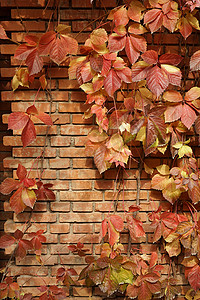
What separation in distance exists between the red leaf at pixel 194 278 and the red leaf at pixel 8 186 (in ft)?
3.85

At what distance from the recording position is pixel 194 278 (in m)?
1.68

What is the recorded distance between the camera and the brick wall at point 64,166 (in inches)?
64.4

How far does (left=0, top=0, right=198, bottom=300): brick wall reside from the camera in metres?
1.64

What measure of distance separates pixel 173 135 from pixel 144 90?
12.4 inches

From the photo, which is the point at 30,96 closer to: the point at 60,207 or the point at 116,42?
the point at 116,42

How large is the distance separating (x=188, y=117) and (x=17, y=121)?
3.09 feet

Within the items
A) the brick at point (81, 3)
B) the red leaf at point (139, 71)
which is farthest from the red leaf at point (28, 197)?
the brick at point (81, 3)

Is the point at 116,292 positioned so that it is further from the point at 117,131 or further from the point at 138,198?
the point at 117,131

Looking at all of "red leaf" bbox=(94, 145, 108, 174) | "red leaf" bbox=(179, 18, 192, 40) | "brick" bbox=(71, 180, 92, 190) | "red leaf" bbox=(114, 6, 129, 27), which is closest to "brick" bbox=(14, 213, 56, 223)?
"brick" bbox=(71, 180, 92, 190)

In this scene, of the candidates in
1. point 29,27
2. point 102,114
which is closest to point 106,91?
point 102,114

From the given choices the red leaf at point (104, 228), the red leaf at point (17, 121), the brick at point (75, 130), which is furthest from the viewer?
the brick at point (75, 130)

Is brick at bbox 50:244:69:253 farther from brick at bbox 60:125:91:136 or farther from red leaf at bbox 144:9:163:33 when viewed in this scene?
red leaf at bbox 144:9:163:33

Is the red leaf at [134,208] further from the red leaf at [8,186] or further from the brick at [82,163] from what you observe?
the red leaf at [8,186]

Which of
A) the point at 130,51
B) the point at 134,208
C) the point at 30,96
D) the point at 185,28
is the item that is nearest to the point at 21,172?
the point at 30,96
